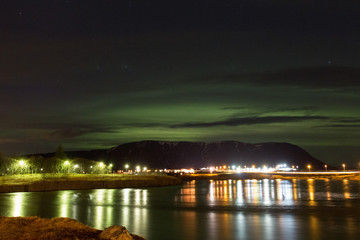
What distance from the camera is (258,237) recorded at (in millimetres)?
26969

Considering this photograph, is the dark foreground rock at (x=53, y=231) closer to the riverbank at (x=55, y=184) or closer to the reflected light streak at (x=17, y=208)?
the reflected light streak at (x=17, y=208)

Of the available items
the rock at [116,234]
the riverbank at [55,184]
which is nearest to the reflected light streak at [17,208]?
the rock at [116,234]

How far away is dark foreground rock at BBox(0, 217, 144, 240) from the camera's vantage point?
18.4m

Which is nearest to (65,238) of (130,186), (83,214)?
(83,214)

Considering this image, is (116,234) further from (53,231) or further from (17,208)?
(17,208)

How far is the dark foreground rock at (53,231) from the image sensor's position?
1841cm

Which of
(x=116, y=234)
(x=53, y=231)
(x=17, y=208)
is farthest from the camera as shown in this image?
(x=17, y=208)

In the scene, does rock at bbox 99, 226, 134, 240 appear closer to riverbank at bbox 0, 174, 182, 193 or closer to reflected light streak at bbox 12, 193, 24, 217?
reflected light streak at bbox 12, 193, 24, 217

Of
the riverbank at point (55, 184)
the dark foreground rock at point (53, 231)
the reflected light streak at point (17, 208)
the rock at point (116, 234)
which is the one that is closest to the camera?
the rock at point (116, 234)

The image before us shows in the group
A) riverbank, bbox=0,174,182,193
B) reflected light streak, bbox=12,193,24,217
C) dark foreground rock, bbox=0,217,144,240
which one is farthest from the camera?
riverbank, bbox=0,174,182,193

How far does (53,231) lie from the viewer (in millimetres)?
19891

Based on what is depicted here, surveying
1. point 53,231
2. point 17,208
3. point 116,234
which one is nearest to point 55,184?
point 17,208

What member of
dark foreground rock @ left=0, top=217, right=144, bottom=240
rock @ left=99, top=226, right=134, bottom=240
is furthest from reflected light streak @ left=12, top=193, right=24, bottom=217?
rock @ left=99, top=226, right=134, bottom=240

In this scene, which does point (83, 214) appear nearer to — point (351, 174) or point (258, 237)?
point (258, 237)
